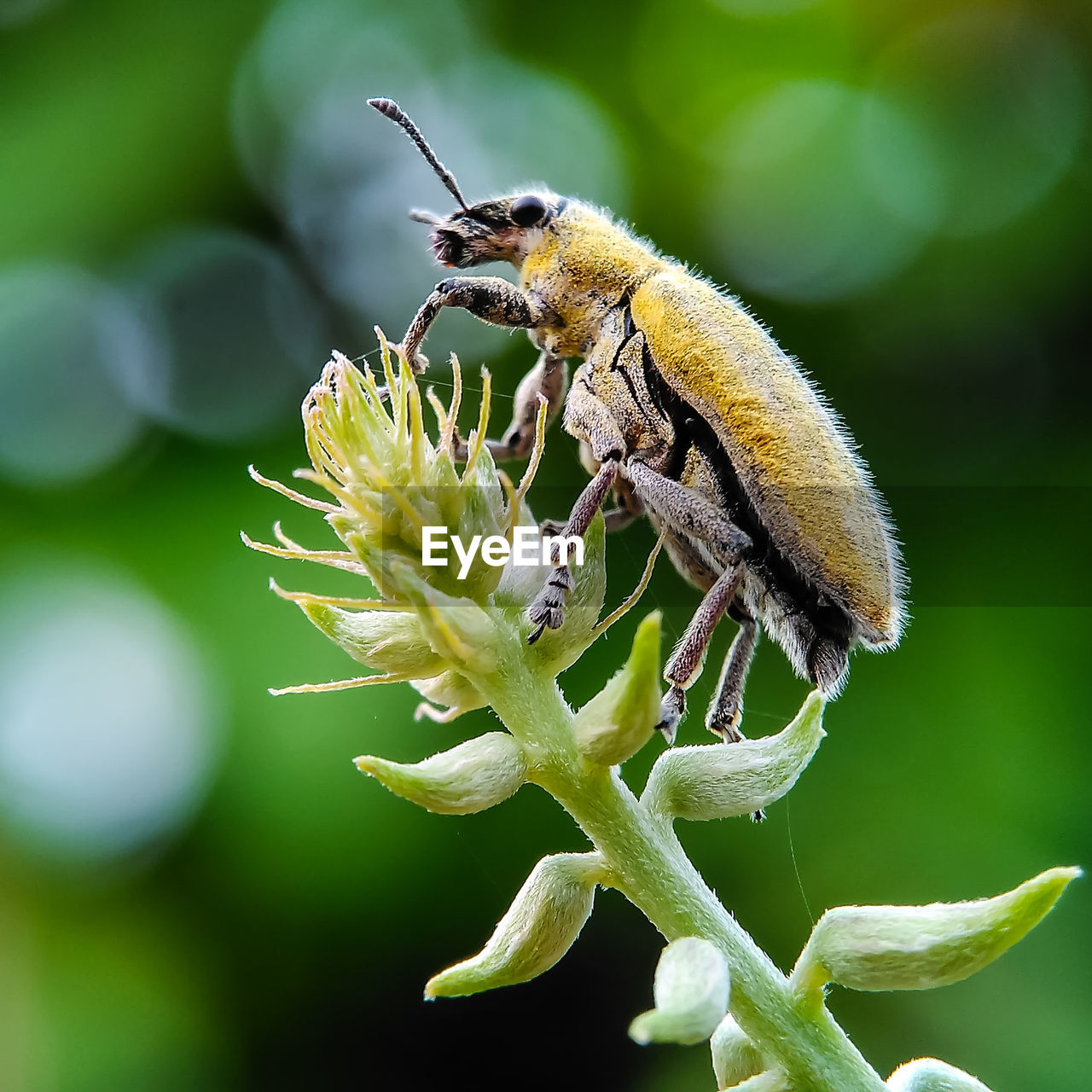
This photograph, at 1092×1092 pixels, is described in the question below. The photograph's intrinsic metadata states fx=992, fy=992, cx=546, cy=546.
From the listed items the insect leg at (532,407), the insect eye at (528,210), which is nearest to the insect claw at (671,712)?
the insect leg at (532,407)

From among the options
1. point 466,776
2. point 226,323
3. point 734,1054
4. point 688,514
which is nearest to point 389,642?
point 466,776

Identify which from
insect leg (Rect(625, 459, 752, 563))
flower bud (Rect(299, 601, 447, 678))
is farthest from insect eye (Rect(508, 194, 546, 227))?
flower bud (Rect(299, 601, 447, 678))

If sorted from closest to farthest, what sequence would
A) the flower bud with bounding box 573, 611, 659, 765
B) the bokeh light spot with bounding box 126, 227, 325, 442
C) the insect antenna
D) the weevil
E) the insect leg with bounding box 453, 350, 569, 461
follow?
1. the flower bud with bounding box 573, 611, 659, 765
2. the weevil
3. the insect antenna
4. the insect leg with bounding box 453, 350, 569, 461
5. the bokeh light spot with bounding box 126, 227, 325, 442

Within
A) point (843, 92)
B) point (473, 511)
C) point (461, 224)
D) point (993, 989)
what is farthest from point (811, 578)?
point (843, 92)

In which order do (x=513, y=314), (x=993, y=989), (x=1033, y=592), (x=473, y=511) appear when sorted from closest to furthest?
(x=473, y=511), (x=513, y=314), (x=993, y=989), (x=1033, y=592)

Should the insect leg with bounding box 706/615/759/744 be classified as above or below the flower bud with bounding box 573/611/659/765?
below

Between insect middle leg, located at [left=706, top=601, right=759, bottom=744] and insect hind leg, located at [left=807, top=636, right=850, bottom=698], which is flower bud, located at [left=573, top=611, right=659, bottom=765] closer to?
insect middle leg, located at [left=706, top=601, right=759, bottom=744]

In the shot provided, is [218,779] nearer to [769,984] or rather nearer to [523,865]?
[523,865]
